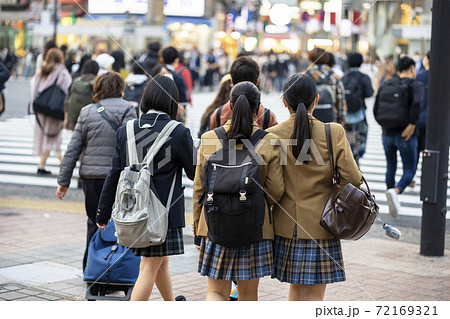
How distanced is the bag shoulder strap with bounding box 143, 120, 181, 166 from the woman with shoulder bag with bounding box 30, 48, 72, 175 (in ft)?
21.5

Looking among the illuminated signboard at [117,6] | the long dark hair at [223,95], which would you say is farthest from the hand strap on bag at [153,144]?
the illuminated signboard at [117,6]

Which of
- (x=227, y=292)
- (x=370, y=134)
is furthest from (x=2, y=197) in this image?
(x=370, y=134)

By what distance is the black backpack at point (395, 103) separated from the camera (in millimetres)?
9516

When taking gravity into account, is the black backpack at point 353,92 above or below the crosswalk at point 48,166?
above

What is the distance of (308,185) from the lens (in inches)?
176

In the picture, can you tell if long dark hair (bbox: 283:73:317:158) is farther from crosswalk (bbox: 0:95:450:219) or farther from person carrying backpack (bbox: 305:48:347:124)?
person carrying backpack (bbox: 305:48:347:124)

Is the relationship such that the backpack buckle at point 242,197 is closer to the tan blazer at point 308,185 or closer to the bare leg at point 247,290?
the tan blazer at point 308,185

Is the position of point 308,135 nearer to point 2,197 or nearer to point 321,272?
point 321,272

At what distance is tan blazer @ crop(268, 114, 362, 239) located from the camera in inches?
174

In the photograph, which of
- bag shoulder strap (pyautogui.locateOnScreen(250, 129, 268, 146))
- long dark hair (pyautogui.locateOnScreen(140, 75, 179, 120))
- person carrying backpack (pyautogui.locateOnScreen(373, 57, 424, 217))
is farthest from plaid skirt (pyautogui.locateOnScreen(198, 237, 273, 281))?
person carrying backpack (pyautogui.locateOnScreen(373, 57, 424, 217))

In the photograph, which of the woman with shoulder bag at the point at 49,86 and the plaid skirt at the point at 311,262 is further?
the woman with shoulder bag at the point at 49,86

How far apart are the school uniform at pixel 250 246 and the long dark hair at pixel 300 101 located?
0.14 metres

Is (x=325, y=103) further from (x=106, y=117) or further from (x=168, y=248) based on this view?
(x=168, y=248)
